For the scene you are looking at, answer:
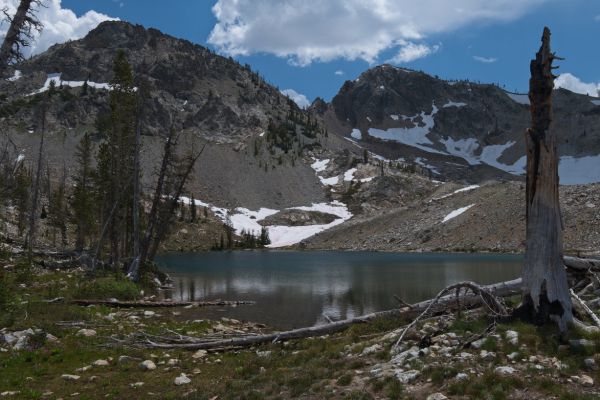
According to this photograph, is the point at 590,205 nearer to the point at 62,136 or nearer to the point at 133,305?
the point at 133,305

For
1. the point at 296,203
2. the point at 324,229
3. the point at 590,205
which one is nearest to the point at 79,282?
the point at 590,205

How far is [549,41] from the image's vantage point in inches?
461

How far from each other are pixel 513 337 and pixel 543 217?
3147 mm

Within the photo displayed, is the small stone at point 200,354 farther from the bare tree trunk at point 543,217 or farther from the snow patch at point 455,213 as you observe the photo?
the snow patch at point 455,213

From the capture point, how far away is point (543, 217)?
456 inches

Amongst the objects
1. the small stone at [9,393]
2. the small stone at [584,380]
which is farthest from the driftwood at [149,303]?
the small stone at [584,380]

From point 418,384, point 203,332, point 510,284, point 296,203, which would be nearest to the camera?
point 418,384

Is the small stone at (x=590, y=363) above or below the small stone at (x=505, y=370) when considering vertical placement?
above

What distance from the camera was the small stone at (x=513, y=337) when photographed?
397 inches

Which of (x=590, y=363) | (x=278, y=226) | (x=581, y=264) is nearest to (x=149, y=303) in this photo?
(x=581, y=264)

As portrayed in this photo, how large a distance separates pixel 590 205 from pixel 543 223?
328 ft

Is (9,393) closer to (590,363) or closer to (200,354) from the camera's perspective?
(200,354)

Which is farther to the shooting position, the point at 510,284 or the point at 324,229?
the point at 324,229

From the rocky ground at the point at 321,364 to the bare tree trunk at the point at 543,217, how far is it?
664mm
